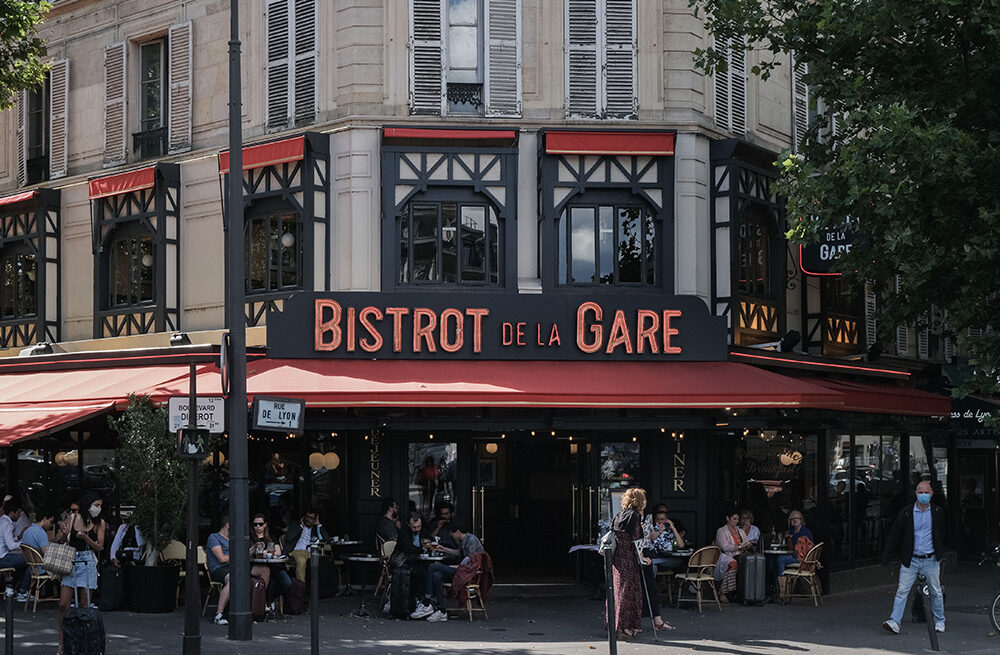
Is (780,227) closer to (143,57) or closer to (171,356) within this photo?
(171,356)

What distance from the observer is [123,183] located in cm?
2086

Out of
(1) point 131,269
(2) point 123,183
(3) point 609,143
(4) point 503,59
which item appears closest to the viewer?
(3) point 609,143

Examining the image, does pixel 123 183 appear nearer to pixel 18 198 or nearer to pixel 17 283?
pixel 18 198

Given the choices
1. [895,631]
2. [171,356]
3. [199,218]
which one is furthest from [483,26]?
[895,631]

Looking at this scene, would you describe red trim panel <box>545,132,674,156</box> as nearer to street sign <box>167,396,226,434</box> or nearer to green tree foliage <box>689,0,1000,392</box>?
green tree foliage <box>689,0,1000,392</box>

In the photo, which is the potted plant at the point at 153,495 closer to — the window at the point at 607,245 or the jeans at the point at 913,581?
the window at the point at 607,245

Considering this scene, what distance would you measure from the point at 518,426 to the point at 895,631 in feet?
19.0

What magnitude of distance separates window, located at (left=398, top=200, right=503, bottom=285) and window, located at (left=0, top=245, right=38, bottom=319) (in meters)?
7.87

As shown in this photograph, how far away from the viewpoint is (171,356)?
1897 cm

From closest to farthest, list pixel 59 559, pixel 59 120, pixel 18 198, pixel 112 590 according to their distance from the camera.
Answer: pixel 59 559 < pixel 112 590 < pixel 18 198 < pixel 59 120

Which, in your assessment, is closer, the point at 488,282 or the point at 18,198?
the point at 488,282

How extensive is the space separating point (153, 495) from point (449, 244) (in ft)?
18.1

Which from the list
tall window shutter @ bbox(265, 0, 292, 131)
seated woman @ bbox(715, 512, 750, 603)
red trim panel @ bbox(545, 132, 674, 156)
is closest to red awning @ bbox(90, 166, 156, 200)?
tall window shutter @ bbox(265, 0, 292, 131)

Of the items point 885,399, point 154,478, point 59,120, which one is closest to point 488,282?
point 154,478
